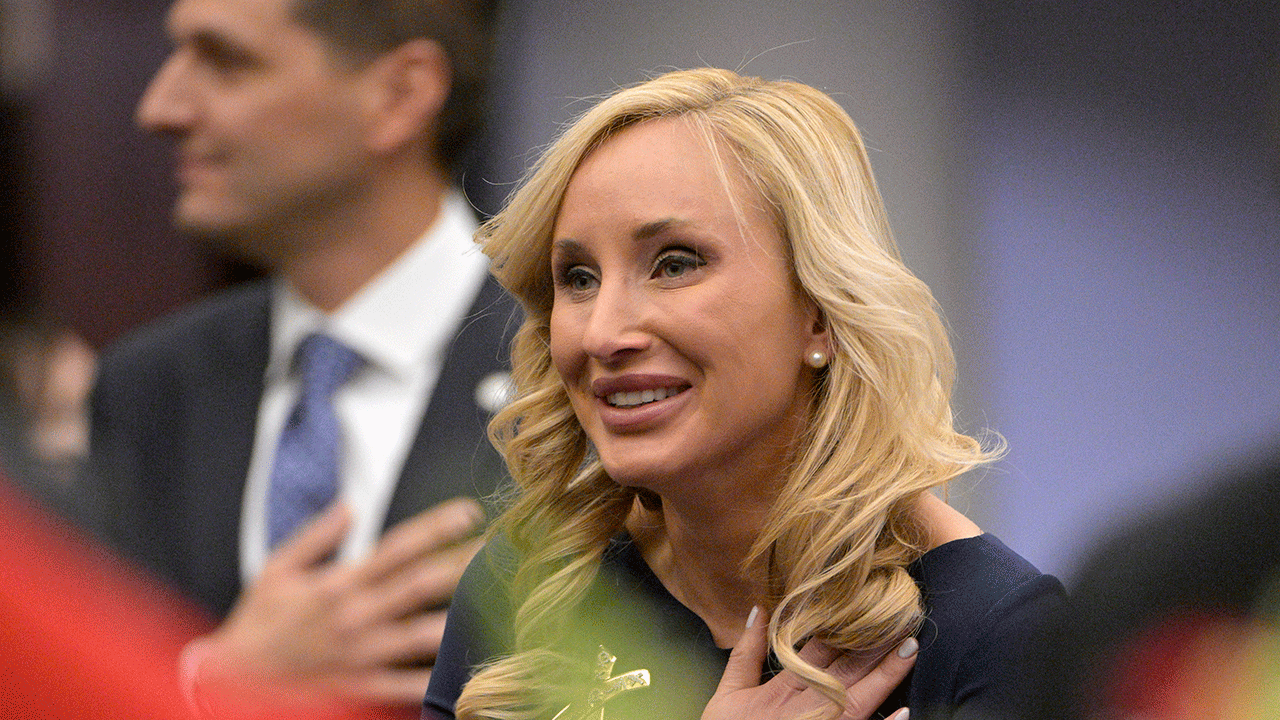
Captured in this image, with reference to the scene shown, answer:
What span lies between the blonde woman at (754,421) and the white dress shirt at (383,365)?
500mm

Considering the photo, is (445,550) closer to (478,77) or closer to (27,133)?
(478,77)

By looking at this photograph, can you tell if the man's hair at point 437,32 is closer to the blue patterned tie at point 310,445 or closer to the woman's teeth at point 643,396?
the blue patterned tie at point 310,445

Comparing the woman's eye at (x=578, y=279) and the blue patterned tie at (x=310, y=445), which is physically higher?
the woman's eye at (x=578, y=279)

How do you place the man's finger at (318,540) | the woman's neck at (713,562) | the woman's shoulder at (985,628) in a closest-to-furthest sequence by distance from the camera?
1. the woman's shoulder at (985,628)
2. the woman's neck at (713,562)
3. the man's finger at (318,540)

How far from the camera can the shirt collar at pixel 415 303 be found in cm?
200

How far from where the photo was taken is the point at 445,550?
1888 mm

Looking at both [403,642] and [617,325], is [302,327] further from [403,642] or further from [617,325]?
[617,325]

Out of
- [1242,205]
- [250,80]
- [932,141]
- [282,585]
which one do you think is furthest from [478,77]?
[1242,205]

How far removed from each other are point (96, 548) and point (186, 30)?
92 centimetres

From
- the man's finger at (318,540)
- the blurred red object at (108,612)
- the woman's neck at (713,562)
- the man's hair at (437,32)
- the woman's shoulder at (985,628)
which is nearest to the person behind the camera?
the woman's shoulder at (985,628)

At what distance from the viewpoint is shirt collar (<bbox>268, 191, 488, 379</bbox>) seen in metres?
2.00

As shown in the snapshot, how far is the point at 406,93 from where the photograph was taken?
2.06 metres

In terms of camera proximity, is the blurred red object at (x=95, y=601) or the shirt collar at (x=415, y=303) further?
the shirt collar at (x=415, y=303)

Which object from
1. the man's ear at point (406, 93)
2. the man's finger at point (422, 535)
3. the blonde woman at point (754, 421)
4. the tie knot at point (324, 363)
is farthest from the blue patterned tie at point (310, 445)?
the blonde woman at point (754, 421)
